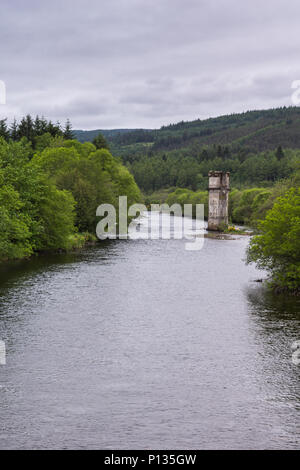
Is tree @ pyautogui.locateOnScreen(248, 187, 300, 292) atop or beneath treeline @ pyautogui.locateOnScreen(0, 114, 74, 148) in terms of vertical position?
beneath

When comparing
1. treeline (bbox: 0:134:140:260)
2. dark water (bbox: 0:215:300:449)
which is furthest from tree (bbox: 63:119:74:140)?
dark water (bbox: 0:215:300:449)

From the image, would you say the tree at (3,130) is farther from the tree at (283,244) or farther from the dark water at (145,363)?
the tree at (283,244)

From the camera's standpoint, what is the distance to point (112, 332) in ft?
91.9

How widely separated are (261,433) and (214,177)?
294 ft

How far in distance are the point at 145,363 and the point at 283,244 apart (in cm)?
1641

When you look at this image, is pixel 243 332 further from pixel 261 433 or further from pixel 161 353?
pixel 261 433

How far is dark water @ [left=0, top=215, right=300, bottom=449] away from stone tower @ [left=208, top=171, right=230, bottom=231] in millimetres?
57608

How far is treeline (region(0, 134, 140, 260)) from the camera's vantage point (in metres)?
47.4

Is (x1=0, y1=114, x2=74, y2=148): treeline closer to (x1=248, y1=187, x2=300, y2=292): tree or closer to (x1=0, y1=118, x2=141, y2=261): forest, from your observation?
(x1=0, y1=118, x2=141, y2=261): forest

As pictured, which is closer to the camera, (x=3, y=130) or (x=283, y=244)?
(x=283, y=244)

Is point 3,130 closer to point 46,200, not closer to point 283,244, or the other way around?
point 46,200

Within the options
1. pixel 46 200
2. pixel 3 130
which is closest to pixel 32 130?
pixel 3 130

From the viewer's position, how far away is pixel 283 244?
36.0 metres

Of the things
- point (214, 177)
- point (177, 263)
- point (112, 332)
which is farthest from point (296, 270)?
point (214, 177)
